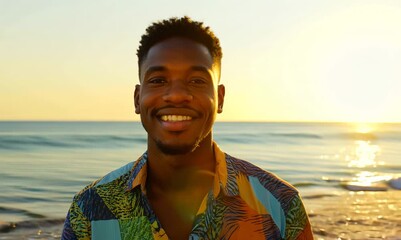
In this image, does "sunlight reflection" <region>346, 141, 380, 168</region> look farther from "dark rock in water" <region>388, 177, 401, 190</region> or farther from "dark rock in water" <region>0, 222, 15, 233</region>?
"dark rock in water" <region>0, 222, 15, 233</region>

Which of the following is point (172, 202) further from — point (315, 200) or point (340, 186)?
point (340, 186)

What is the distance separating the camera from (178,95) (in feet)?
9.84

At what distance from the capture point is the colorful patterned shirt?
10.1 ft

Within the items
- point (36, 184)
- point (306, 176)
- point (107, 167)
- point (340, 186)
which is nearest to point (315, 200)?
point (340, 186)

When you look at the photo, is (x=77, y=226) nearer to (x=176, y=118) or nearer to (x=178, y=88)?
(x=176, y=118)

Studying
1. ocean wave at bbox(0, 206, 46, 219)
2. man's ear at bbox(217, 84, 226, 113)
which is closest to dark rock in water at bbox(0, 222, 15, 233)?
ocean wave at bbox(0, 206, 46, 219)

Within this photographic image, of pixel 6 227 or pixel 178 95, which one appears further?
pixel 6 227

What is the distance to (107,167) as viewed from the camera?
2511cm

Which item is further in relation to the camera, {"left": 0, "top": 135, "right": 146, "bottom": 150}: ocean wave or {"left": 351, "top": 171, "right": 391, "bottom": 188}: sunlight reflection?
{"left": 0, "top": 135, "right": 146, "bottom": 150}: ocean wave

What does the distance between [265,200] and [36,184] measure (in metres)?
16.5

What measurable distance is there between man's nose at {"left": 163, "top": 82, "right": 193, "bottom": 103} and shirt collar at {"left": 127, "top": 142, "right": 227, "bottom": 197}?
46 centimetres

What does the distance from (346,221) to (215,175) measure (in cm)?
969

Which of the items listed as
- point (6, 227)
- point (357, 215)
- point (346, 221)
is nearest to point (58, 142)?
point (6, 227)

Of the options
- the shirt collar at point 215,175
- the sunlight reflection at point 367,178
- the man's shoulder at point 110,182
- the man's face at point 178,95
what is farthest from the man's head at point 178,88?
the sunlight reflection at point 367,178
